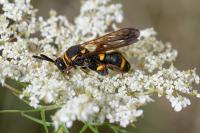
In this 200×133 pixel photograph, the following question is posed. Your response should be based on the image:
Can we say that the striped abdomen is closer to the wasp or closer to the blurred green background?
the wasp

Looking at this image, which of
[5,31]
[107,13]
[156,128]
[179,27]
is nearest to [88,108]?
[5,31]

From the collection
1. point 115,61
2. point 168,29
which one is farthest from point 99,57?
point 168,29

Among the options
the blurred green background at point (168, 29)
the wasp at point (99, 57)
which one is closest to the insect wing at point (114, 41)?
the wasp at point (99, 57)

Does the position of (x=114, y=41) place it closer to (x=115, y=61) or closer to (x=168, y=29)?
(x=115, y=61)

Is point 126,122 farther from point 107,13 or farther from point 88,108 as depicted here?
point 107,13

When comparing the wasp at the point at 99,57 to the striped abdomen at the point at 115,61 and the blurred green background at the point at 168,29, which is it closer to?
the striped abdomen at the point at 115,61
